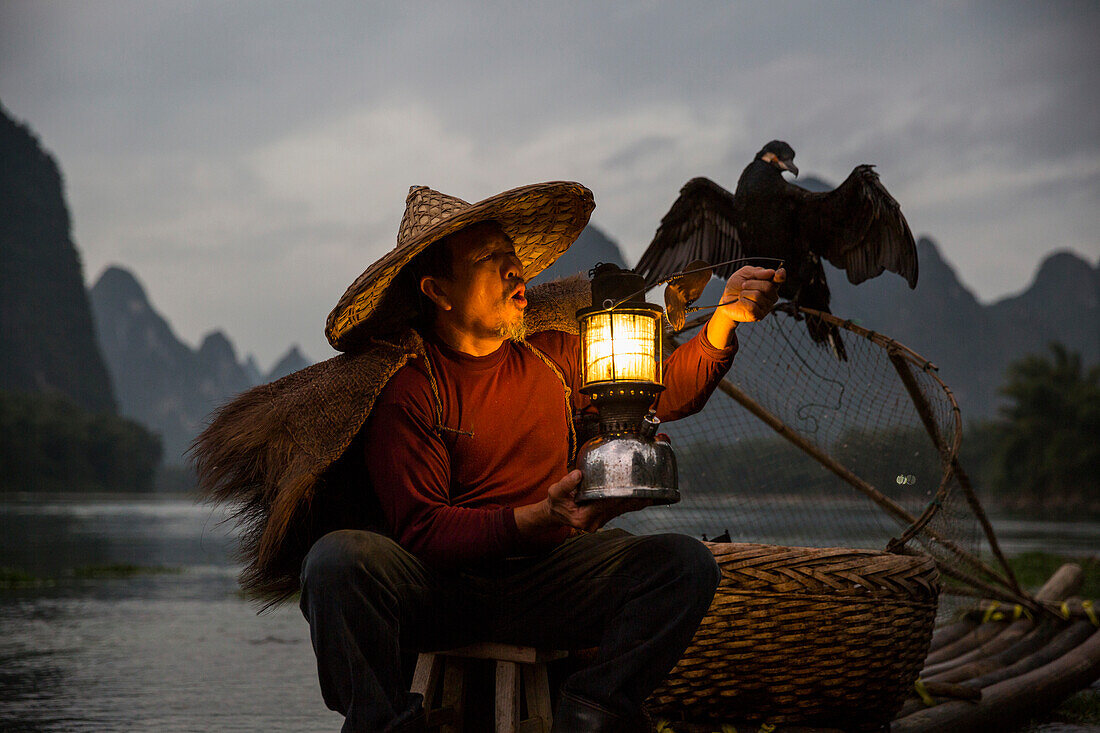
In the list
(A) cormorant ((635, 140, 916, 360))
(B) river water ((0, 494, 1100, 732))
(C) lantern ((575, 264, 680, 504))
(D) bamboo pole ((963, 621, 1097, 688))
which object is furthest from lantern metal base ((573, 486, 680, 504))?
(D) bamboo pole ((963, 621, 1097, 688))

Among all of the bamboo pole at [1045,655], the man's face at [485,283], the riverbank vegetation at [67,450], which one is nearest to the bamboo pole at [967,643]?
the bamboo pole at [1045,655]

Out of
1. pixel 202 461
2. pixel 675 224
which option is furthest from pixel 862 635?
pixel 675 224

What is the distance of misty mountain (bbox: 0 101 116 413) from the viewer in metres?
101

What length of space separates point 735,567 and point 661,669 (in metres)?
0.73

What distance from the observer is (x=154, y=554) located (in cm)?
1318

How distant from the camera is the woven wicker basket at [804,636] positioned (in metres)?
2.62

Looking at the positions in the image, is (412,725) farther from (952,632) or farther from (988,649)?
(952,632)

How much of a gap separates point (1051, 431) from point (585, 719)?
44.8 m

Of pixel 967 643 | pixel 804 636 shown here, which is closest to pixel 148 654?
pixel 804 636

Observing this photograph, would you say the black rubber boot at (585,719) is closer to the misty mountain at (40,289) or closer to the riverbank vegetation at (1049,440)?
the riverbank vegetation at (1049,440)

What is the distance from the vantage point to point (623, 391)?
6.31 ft

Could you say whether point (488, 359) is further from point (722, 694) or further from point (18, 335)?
point (18, 335)

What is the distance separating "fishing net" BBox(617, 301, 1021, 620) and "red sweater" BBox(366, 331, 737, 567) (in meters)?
1.13

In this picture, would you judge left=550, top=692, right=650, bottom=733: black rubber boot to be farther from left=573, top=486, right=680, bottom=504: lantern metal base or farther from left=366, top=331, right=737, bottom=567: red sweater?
left=573, top=486, right=680, bottom=504: lantern metal base
